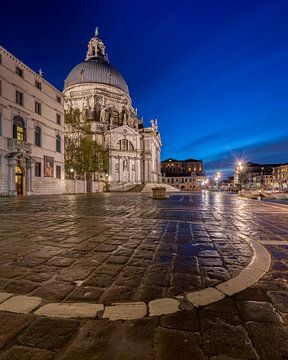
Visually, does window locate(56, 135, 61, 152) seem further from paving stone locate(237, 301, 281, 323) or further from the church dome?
the church dome

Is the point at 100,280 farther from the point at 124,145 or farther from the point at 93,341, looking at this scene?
the point at 124,145

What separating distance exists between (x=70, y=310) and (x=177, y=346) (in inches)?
39.9

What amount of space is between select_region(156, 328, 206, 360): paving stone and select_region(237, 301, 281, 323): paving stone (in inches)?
22.7

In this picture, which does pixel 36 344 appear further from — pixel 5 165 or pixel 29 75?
pixel 29 75

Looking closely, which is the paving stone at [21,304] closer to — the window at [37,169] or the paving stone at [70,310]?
the paving stone at [70,310]

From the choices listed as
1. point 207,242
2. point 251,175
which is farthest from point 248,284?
point 251,175

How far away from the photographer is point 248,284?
8.79 ft

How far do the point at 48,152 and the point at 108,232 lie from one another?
28213mm

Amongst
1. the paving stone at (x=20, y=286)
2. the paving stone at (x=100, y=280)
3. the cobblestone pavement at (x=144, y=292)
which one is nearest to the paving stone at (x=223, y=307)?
the cobblestone pavement at (x=144, y=292)

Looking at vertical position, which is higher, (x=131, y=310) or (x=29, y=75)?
(x=29, y=75)

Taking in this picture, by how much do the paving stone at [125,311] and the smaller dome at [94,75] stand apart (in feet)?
233

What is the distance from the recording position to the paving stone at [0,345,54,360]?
1.54 meters

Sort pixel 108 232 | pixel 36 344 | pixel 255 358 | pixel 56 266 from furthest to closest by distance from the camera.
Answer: pixel 108 232
pixel 56 266
pixel 36 344
pixel 255 358

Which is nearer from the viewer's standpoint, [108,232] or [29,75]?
[108,232]
